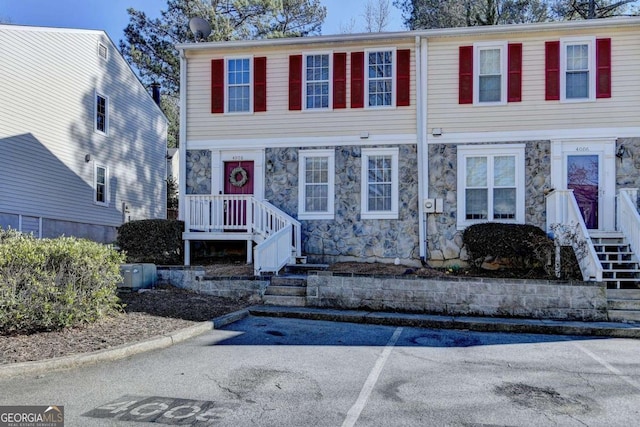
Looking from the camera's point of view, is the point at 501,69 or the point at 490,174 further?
the point at 501,69

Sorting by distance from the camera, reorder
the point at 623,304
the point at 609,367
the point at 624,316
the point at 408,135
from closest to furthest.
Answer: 1. the point at 609,367
2. the point at 624,316
3. the point at 623,304
4. the point at 408,135

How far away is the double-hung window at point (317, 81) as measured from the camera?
39.7ft

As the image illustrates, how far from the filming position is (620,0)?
2012 cm

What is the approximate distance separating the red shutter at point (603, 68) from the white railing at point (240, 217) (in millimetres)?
7541

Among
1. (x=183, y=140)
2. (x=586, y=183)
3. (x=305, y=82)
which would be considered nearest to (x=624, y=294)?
(x=586, y=183)

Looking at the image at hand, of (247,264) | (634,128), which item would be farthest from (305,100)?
(634,128)

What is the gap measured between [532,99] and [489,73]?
1.16 m

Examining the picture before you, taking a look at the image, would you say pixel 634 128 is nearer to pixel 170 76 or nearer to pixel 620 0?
pixel 620 0

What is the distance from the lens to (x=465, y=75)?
37.7 ft

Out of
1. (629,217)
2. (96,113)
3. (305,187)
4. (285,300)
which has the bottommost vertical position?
(285,300)

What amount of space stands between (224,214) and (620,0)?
62.7ft

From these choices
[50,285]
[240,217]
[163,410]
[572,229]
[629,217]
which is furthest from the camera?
[240,217]

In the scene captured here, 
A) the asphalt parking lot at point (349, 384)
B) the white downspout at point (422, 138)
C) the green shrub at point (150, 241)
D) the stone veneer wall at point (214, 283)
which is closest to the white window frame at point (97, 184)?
the green shrub at point (150, 241)

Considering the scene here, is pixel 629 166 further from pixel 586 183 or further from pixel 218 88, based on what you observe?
pixel 218 88
